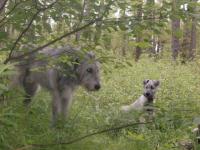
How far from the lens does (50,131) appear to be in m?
4.77

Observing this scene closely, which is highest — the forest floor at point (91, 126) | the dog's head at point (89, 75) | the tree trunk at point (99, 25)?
the tree trunk at point (99, 25)

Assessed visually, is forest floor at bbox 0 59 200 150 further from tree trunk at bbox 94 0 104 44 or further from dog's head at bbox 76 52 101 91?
tree trunk at bbox 94 0 104 44

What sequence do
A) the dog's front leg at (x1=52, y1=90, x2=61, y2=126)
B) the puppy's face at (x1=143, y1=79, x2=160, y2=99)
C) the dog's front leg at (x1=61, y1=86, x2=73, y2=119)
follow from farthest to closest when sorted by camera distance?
1. the puppy's face at (x1=143, y1=79, x2=160, y2=99)
2. the dog's front leg at (x1=61, y1=86, x2=73, y2=119)
3. the dog's front leg at (x1=52, y1=90, x2=61, y2=126)

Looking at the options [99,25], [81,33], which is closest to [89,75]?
[81,33]

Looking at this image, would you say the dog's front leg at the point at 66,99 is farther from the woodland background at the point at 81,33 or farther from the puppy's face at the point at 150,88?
the puppy's face at the point at 150,88

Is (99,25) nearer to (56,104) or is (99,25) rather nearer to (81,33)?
(81,33)

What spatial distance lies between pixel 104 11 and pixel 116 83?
9.51 m

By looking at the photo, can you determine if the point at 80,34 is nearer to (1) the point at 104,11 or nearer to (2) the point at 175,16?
(1) the point at 104,11

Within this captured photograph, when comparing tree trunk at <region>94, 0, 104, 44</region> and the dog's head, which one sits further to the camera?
the dog's head

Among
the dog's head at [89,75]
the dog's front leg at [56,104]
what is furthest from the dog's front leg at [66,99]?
the dog's head at [89,75]

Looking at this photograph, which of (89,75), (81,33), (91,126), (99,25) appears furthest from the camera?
(89,75)

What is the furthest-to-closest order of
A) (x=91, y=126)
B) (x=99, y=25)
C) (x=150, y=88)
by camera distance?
(x=150, y=88), (x=91, y=126), (x=99, y=25)

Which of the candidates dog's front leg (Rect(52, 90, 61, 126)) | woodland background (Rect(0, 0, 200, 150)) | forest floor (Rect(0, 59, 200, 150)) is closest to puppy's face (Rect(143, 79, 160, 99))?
forest floor (Rect(0, 59, 200, 150))

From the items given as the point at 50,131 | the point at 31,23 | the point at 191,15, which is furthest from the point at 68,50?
the point at 191,15
